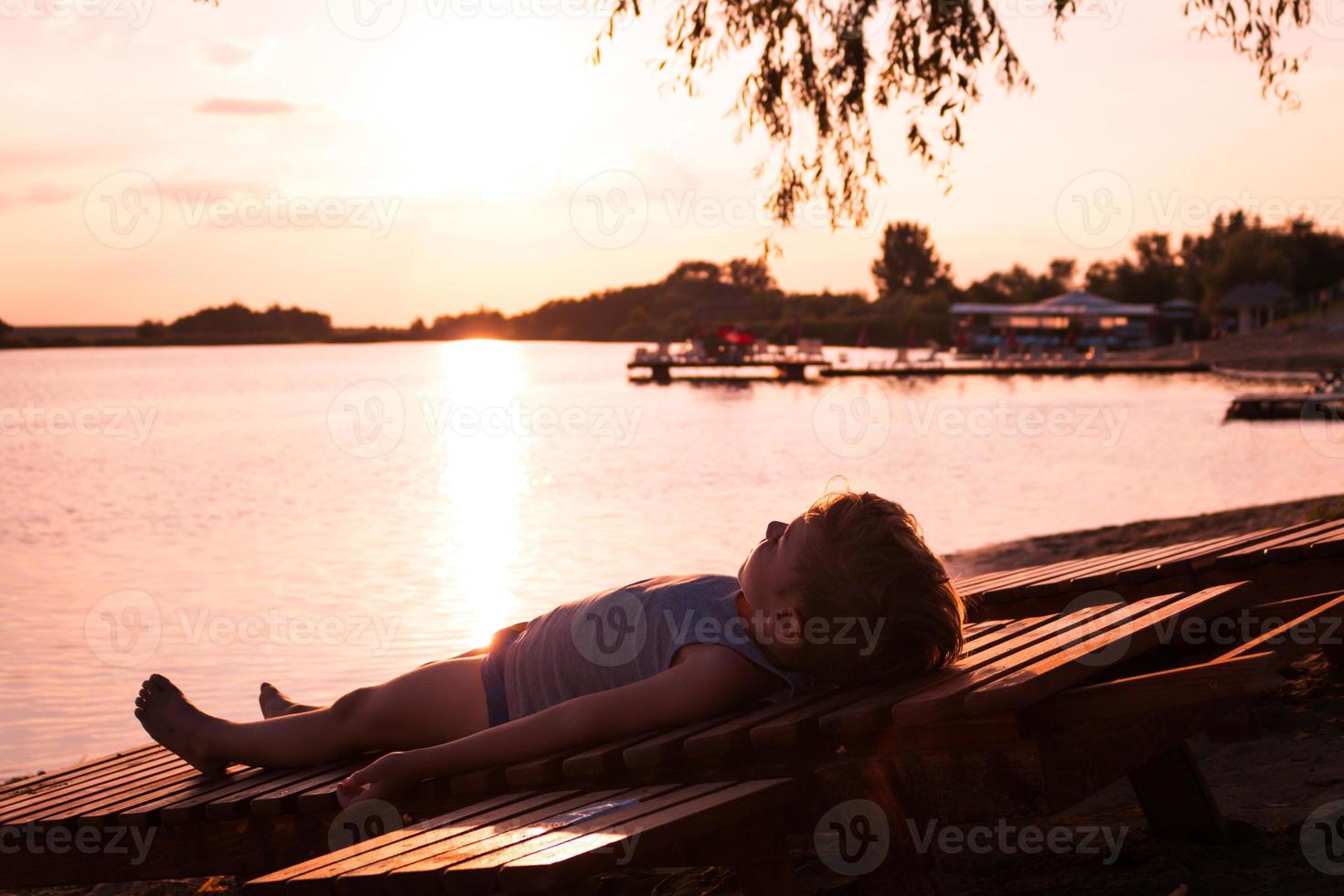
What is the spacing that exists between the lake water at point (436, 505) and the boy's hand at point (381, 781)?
4418 mm

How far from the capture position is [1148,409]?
34.9m

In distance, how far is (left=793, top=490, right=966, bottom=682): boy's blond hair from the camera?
2.83 m

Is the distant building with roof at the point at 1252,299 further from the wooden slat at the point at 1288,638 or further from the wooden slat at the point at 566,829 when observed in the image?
the wooden slat at the point at 566,829

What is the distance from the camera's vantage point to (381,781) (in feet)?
9.91

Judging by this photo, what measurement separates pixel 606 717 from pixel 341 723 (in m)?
0.92

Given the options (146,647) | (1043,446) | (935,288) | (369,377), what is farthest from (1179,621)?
(935,288)

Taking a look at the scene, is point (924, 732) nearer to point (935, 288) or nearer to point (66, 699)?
point (66, 699)

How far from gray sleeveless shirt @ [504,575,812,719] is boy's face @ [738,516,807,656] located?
0.07 m

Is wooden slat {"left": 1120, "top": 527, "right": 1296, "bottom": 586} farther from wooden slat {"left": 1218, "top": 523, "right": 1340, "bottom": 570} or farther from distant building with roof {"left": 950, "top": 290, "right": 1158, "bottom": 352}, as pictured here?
distant building with roof {"left": 950, "top": 290, "right": 1158, "bottom": 352}

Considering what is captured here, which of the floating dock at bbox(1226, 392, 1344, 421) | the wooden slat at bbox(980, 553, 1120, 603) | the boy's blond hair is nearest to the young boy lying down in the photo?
the boy's blond hair

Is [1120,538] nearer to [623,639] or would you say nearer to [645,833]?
[623,639]

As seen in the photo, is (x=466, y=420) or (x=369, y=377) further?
(x=369, y=377)

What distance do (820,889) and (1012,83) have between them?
7.42 meters

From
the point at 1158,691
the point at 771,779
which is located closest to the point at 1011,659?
the point at 1158,691
